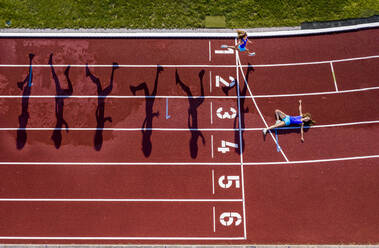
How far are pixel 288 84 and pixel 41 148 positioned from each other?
393 inches

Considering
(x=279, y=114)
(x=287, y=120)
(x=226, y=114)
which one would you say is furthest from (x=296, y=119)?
(x=226, y=114)

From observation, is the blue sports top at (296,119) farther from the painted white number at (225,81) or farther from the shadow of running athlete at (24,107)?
the shadow of running athlete at (24,107)

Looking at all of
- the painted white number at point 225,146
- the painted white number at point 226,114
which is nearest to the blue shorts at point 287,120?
the painted white number at point 226,114

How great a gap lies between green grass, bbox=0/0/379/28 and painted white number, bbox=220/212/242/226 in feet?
24.6

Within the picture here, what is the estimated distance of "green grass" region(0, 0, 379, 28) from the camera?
1095cm

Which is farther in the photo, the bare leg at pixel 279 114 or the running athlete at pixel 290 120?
the bare leg at pixel 279 114

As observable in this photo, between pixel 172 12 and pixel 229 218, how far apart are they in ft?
28.0

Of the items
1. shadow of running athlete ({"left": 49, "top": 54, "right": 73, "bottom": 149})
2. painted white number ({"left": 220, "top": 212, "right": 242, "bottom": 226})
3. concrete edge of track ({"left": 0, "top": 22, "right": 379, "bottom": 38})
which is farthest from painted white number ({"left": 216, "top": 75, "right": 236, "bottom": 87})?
shadow of running athlete ({"left": 49, "top": 54, "right": 73, "bottom": 149})

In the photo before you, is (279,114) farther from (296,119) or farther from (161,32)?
(161,32)

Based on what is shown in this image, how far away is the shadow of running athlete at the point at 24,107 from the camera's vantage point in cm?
1016

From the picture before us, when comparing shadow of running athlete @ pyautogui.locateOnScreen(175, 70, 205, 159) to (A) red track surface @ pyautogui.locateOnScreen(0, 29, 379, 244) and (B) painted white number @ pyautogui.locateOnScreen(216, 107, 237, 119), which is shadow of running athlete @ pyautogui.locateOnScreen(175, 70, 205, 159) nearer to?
(A) red track surface @ pyautogui.locateOnScreen(0, 29, 379, 244)

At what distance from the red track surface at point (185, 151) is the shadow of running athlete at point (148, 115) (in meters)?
0.06

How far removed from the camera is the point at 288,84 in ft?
34.8

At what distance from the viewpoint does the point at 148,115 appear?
1042 centimetres
